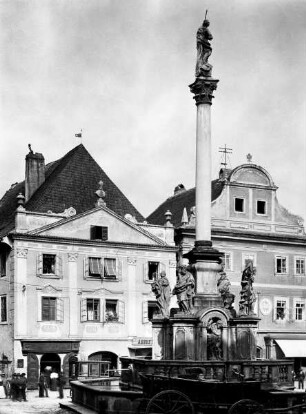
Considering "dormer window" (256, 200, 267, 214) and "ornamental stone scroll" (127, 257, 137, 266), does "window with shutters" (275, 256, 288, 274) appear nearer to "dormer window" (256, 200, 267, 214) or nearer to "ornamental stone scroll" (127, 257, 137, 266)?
"dormer window" (256, 200, 267, 214)

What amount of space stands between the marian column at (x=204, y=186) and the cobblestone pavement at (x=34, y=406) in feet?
17.5

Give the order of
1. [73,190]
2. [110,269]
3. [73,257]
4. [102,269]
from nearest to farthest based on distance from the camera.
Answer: [73,257], [102,269], [110,269], [73,190]

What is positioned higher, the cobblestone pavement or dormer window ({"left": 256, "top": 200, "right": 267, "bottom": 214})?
dormer window ({"left": 256, "top": 200, "right": 267, "bottom": 214})

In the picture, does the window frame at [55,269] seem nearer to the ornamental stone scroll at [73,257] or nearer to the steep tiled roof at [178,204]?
the ornamental stone scroll at [73,257]

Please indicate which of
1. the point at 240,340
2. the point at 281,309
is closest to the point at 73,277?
the point at 281,309

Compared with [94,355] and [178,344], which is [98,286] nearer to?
[94,355]

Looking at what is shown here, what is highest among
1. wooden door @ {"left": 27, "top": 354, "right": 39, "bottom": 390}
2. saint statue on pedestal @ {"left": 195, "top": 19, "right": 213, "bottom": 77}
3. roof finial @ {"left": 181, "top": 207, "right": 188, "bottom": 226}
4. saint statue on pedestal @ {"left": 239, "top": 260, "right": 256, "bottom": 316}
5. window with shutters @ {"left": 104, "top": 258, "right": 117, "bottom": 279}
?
saint statue on pedestal @ {"left": 195, "top": 19, "right": 213, "bottom": 77}

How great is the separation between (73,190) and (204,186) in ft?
59.8

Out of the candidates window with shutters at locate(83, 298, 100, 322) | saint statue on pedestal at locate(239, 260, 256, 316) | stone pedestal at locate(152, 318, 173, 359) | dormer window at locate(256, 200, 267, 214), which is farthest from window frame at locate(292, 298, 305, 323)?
stone pedestal at locate(152, 318, 173, 359)

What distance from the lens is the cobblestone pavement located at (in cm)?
2208

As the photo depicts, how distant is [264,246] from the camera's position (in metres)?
43.2

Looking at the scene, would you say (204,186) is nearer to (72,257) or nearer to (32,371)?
(72,257)

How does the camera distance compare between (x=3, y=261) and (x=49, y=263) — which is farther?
(x=3, y=261)

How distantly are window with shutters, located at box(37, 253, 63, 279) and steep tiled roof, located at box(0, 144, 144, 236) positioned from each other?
2.76m
